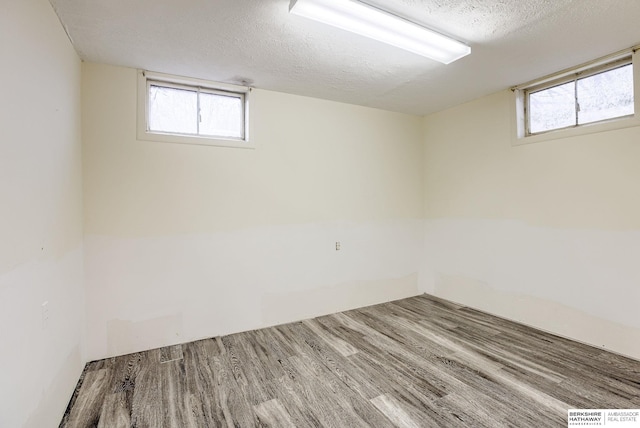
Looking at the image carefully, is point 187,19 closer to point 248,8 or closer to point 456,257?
point 248,8

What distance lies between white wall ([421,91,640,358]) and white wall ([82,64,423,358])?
18.1 inches

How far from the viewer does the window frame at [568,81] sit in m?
2.38

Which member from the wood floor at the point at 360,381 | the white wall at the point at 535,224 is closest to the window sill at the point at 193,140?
the wood floor at the point at 360,381

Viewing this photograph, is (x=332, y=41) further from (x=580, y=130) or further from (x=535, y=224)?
(x=535, y=224)

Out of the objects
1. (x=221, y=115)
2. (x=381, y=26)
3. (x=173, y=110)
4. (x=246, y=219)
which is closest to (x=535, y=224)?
(x=381, y=26)

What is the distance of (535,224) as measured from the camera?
3.04m

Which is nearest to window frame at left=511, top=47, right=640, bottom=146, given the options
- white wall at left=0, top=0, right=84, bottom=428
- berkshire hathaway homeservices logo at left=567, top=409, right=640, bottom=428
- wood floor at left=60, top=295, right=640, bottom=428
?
wood floor at left=60, top=295, right=640, bottom=428

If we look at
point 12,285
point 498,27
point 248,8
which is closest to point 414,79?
point 498,27

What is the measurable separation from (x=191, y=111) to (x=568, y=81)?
11.9 feet

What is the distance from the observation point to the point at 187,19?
6.39 ft

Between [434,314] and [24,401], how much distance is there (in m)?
3.44

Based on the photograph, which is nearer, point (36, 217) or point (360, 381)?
point (36, 217)

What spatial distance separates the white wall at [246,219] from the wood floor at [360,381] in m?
0.39

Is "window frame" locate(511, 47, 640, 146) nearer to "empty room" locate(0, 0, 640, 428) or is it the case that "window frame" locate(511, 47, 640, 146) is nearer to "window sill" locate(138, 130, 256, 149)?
"empty room" locate(0, 0, 640, 428)
